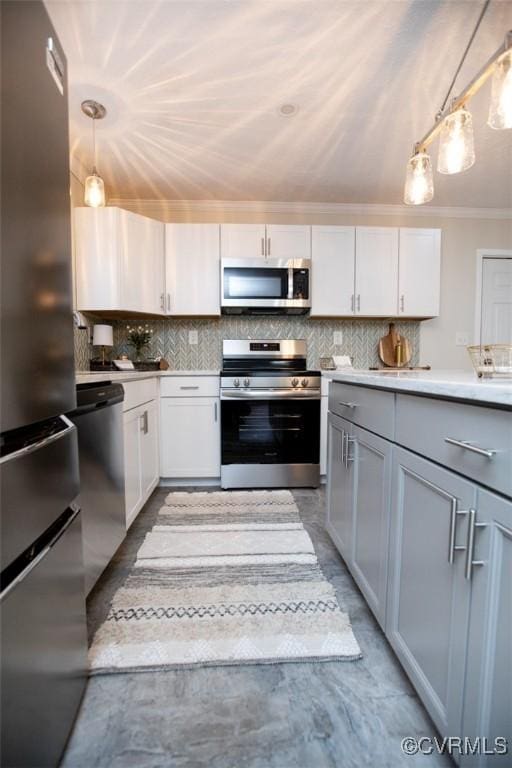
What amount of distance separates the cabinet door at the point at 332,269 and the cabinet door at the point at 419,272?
45 cm

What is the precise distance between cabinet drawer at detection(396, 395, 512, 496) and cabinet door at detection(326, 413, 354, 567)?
506 mm

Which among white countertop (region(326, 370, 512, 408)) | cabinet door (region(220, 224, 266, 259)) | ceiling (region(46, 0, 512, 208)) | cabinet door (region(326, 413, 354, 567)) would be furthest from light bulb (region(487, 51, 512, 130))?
cabinet door (region(220, 224, 266, 259))

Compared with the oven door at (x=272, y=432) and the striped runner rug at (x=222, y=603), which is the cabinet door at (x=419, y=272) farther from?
the striped runner rug at (x=222, y=603)

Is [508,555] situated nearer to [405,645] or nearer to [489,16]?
[405,645]

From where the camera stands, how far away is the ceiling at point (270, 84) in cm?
134

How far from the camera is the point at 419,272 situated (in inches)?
115

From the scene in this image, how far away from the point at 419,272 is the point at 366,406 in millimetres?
2233

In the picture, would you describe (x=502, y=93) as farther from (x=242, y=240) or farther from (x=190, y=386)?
(x=190, y=386)

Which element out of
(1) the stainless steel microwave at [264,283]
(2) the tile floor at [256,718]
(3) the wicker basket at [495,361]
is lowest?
(2) the tile floor at [256,718]

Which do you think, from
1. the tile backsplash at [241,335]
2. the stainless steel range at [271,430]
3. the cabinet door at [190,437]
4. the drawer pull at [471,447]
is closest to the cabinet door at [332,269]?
the tile backsplash at [241,335]

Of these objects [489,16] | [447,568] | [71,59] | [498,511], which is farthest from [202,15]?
[447,568]

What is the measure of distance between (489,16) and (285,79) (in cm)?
85

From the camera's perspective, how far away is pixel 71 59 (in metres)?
1.51

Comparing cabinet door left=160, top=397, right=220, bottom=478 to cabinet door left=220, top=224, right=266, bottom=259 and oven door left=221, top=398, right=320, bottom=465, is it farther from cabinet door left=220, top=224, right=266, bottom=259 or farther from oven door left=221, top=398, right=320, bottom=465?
cabinet door left=220, top=224, right=266, bottom=259
